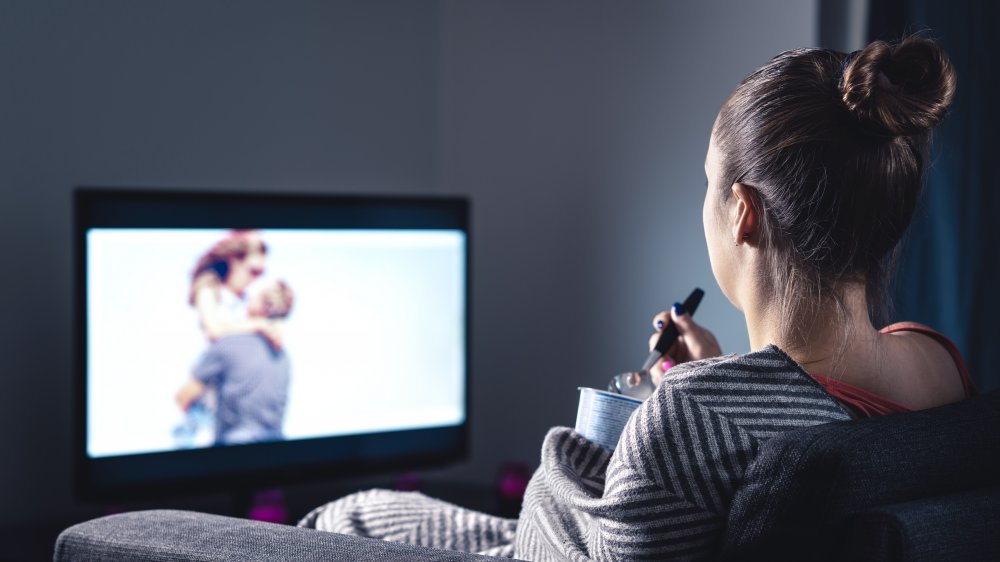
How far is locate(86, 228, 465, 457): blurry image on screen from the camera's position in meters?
1.81

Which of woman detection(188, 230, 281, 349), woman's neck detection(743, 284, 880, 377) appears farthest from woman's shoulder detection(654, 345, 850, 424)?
woman detection(188, 230, 281, 349)

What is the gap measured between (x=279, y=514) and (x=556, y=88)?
1.34 m

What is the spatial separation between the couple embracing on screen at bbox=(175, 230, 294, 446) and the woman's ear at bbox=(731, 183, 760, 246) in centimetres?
113

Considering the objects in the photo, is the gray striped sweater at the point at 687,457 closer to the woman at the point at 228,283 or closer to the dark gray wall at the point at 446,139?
the woman at the point at 228,283

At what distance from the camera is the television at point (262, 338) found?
1.80 metres

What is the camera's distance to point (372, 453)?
2.17 metres

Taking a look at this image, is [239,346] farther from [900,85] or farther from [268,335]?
[900,85]

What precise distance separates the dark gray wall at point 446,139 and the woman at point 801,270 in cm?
122

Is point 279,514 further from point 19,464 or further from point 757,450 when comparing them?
point 757,450

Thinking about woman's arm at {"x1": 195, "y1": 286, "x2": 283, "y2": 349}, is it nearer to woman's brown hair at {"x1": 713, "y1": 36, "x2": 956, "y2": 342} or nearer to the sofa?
the sofa

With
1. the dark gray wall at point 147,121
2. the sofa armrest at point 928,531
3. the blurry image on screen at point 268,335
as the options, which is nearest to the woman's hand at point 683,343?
the sofa armrest at point 928,531

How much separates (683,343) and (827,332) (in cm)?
31

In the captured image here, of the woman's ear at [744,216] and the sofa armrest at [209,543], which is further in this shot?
the woman's ear at [744,216]

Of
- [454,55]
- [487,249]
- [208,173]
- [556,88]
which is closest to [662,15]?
[556,88]
